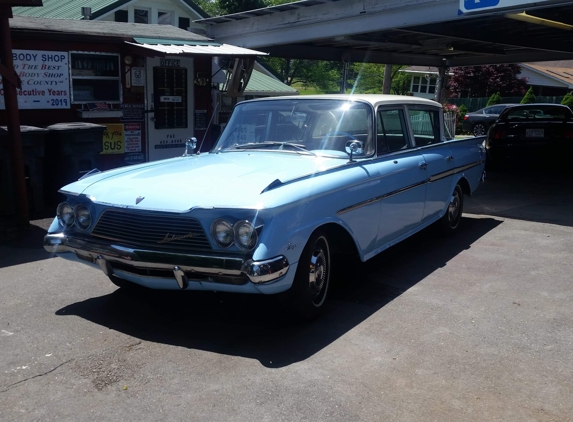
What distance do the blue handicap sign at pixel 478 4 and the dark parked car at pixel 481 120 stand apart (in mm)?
16841

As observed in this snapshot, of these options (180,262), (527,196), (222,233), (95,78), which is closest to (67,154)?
(95,78)

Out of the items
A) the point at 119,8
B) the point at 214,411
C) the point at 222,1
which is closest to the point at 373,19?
the point at 214,411

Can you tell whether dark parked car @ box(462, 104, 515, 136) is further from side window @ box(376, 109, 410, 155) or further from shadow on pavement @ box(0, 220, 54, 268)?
shadow on pavement @ box(0, 220, 54, 268)

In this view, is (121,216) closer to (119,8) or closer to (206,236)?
(206,236)

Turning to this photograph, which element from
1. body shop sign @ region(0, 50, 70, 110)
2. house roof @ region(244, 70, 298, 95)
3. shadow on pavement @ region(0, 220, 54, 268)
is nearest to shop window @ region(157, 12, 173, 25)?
house roof @ region(244, 70, 298, 95)

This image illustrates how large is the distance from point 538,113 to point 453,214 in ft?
23.4

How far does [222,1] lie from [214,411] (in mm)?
37490

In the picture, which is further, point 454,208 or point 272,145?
point 454,208

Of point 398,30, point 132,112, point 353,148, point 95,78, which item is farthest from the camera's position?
point 398,30

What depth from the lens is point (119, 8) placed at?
74.4 feet

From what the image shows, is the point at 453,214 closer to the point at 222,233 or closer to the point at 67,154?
the point at 222,233

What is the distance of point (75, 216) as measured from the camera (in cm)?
473

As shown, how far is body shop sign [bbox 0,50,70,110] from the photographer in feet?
30.3

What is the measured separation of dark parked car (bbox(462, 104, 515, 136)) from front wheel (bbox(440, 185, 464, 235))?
19.4m
